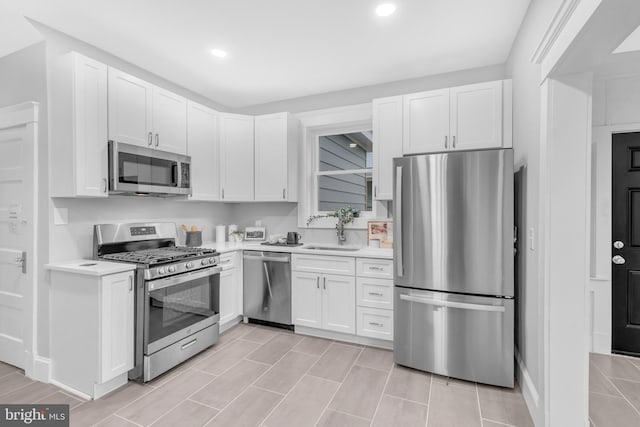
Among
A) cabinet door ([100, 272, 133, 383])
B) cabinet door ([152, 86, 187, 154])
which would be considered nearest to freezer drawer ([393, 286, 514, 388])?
cabinet door ([100, 272, 133, 383])

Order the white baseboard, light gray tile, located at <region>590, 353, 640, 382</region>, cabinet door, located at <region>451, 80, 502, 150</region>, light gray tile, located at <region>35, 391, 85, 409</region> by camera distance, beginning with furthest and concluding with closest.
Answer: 1. cabinet door, located at <region>451, 80, 502, 150</region>
2. light gray tile, located at <region>590, 353, 640, 382</region>
3. light gray tile, located at <region>35, 391, 85, 409</region>
4. the white baseboard

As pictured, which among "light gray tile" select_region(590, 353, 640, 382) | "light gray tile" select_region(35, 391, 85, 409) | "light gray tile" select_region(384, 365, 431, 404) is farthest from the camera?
"light gray tile" select_region(590, 353, 640, 382)

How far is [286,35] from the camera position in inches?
101

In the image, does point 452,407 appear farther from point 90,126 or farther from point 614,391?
point 90,126

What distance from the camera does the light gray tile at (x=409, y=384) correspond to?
2240 millimetres

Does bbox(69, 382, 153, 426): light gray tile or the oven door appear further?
the oven door

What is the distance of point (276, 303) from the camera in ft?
11.1

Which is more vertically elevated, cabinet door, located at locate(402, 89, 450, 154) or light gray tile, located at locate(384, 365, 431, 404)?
cabinet door, located at locate(402, 89, 450, 154)

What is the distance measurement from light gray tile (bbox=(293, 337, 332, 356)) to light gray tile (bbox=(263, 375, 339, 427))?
1.46 ft

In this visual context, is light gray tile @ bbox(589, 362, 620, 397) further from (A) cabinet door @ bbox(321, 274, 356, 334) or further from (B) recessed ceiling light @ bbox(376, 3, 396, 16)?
(B) recessed ceiling light @ bbox(376, 3, 396, 16)

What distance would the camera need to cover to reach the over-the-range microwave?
2.48 metres

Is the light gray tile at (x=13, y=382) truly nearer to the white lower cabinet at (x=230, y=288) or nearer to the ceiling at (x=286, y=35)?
the white lower cabinet at (x=230, y=288)

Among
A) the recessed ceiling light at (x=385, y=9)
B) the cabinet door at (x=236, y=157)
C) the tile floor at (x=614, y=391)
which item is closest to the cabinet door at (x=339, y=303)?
the cabinet door at (x=236, y=157)

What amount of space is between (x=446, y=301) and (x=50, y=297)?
3.03 meters
